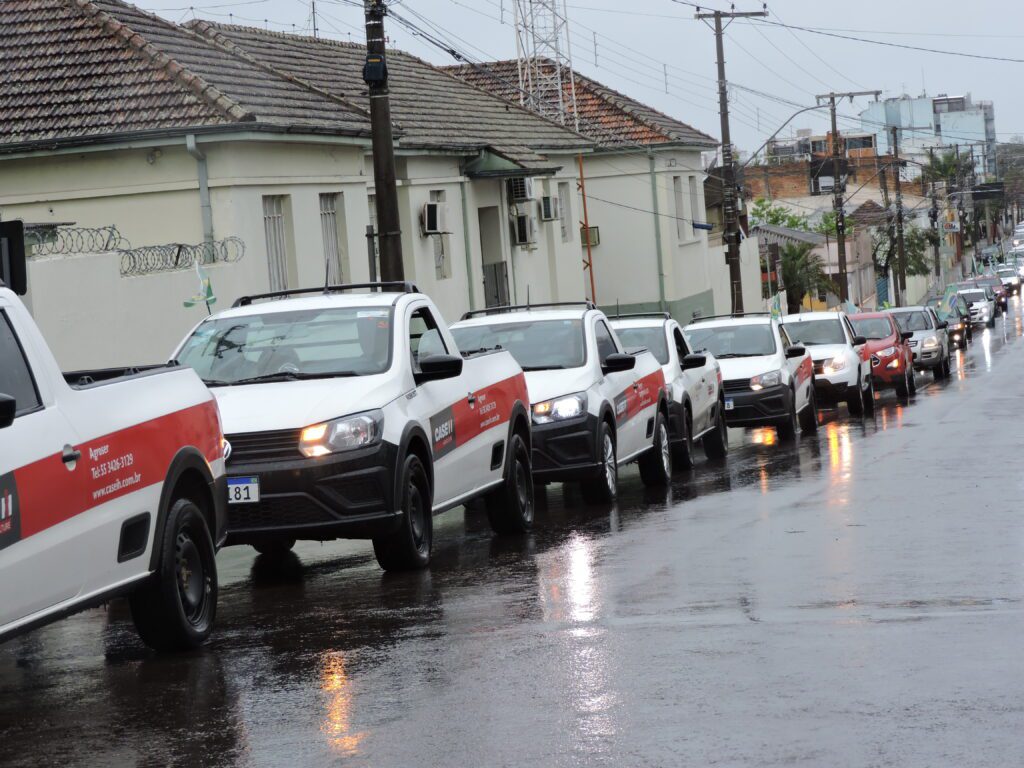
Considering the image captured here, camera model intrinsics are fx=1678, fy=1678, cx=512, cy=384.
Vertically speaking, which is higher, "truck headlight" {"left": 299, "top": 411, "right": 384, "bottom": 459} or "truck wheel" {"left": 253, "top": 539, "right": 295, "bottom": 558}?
"truck headlight" {"left": 299, "top": 411, "right": 384, "bottom": 459}

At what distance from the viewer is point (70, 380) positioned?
8688 mm

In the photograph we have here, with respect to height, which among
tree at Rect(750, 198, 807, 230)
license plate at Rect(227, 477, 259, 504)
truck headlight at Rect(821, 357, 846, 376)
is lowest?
truck headlight at Rect(821, 357, 846, 376)

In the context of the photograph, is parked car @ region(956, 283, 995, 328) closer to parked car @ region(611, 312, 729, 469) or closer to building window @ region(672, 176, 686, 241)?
building window @ region(672, 176, 686, 241)

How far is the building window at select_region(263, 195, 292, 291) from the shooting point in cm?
2430

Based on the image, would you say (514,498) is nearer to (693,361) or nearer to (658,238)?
(693,361)

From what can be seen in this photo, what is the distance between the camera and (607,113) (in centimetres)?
4841

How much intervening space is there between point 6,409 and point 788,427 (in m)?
17.6

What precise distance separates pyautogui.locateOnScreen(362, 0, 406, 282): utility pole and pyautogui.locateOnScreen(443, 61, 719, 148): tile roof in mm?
28657

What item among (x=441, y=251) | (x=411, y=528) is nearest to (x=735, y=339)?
(x=441, y=251)

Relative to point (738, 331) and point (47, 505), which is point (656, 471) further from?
point (47, 505)

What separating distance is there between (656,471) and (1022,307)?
86.5m

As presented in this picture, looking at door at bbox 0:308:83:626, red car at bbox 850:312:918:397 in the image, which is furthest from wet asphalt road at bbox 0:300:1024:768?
red car at bbox 850:312:918:397

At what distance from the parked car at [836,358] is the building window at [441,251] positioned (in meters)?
6.34

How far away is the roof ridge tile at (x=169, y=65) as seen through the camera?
22.7 meters
